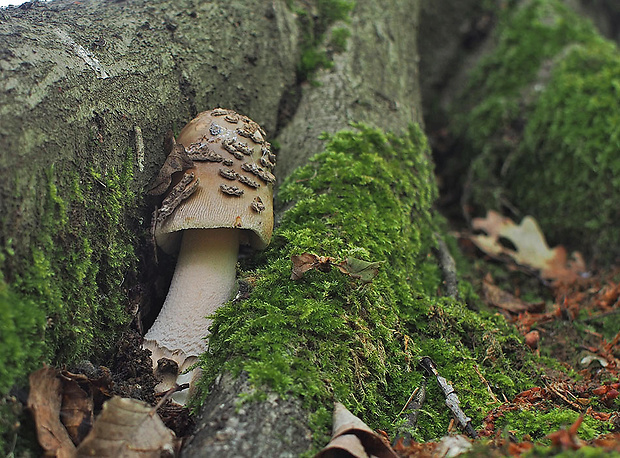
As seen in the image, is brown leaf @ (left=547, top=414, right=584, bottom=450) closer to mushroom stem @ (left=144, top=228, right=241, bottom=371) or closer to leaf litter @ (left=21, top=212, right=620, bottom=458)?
leaf litter @ (left=21, top=212, right=620, bottom=458)

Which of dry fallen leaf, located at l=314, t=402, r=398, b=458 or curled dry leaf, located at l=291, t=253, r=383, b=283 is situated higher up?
curled dry leaf, located at l=291, t=253, r=383, b=283

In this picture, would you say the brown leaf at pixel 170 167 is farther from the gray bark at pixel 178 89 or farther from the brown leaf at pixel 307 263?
the brown leaf at pixel 307 263

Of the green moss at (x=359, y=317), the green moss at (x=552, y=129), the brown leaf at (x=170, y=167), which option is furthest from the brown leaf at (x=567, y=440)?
the green moss at (x=552, y=129)

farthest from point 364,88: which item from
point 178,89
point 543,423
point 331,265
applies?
point 543,423

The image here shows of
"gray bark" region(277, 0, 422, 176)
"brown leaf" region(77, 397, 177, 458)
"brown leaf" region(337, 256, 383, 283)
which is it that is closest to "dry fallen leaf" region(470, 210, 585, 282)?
"gray bark" region(277, 0, 422, 176)

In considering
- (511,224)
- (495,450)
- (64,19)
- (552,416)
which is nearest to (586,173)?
(511,224)

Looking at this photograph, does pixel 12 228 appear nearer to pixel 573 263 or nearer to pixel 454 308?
pixel 454 308

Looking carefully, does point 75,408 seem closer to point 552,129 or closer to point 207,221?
point 207,221
